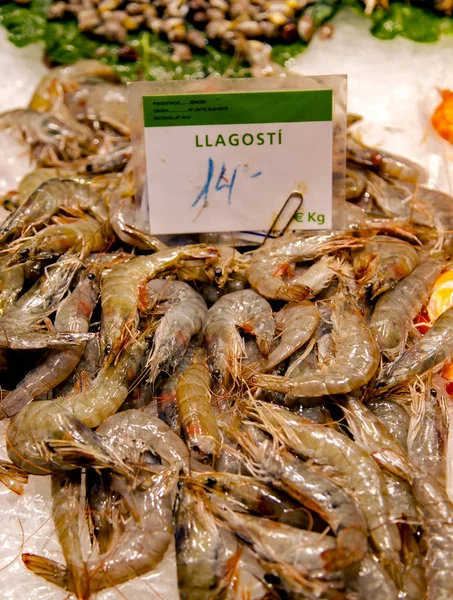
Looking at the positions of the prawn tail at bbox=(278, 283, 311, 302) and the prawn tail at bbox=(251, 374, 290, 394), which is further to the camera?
the prawn tail at bbox=(278, 283, 311, 302)

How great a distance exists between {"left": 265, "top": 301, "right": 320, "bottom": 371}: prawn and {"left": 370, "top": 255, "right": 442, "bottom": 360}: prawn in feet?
0.76

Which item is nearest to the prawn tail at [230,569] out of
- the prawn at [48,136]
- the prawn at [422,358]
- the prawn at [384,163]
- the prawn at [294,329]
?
the prawn at [294,329]

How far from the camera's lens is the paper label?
1969 mm

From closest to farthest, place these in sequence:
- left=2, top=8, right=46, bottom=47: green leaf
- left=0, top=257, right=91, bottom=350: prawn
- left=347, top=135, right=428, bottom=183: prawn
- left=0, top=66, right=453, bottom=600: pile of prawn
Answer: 1. left=0, top=66, right=453, bottom=600: pile of prawn
2. left=0, top=257, right=91, bottom=350: prawn
3. left=347, top=135, right=428, bottom=183: prawn
4. left=2, top=8, right=46, bottom=47: green leaf

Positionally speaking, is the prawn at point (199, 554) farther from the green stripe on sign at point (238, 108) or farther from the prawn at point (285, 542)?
the green stripe on sign at point (238, 108)

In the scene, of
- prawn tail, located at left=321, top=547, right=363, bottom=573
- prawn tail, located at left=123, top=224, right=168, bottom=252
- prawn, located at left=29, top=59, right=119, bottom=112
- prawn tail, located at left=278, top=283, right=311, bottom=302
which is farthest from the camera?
prawn, located at left=29, top=59, right=119, bottom=112

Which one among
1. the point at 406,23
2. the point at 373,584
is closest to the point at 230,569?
the point at 373,584

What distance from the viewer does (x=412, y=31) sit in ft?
11.1

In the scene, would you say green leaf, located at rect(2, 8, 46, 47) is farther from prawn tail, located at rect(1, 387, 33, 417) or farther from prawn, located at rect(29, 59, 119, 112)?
prawn tail, located at rect(1, 387, 33, 417)

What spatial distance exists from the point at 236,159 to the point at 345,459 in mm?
1104

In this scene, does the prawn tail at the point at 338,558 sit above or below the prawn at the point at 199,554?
above

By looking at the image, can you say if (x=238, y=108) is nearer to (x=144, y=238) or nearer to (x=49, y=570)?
(x=144, y=238)

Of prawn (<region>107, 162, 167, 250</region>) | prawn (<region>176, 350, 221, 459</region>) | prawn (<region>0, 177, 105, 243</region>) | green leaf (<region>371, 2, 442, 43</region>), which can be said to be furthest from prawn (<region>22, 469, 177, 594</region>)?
green leaf (<region>371, 2, 442, 43</region>)

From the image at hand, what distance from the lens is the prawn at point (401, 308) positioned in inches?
73.3
